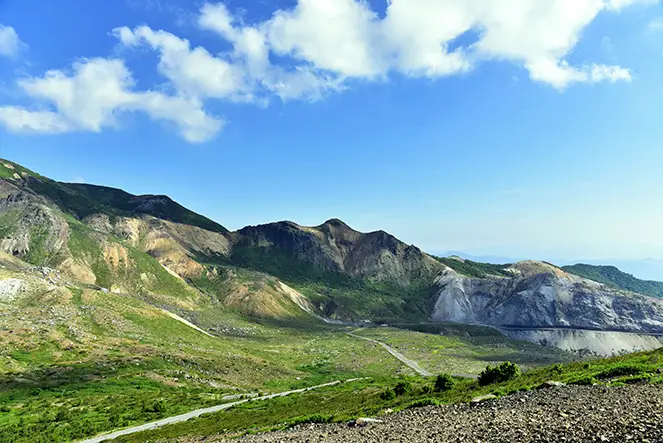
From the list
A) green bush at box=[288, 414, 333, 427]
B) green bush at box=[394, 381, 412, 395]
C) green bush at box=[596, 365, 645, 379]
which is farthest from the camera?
green bush at box=[394, 381, 412, 395]

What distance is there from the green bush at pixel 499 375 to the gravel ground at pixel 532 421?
1161 centimetres

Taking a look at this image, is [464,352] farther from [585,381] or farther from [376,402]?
[585,381]

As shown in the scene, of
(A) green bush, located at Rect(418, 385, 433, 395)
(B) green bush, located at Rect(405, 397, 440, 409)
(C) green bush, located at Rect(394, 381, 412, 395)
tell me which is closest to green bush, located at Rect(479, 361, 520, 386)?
(A) green bush, located at Rect(418, 385, 433, 395)

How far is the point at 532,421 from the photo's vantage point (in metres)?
19.6

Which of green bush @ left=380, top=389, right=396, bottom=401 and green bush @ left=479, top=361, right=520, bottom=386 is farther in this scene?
green bush @ left=380, top=389, right=396, bottom=401

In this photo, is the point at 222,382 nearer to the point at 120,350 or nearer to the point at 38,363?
the point at 120,350

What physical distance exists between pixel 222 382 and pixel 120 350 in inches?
1215

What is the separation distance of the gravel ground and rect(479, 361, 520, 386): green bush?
11.6 m

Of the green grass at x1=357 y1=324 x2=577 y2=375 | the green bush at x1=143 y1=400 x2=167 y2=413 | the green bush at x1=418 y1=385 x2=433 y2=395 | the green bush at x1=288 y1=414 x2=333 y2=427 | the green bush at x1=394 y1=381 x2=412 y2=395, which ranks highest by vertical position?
the green bush at x1=418 y1=385 x2=433 y2=395

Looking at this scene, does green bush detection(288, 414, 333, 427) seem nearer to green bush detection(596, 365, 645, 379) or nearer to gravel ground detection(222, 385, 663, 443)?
gravel ground detection(222, 385, 663, 443)

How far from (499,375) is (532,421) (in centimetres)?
2077

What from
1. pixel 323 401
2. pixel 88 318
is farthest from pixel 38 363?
pixel 323 401

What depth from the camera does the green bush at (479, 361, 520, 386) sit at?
125 feet

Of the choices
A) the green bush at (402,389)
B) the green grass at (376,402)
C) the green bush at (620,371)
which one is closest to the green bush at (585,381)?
the green grass at (376,402)
